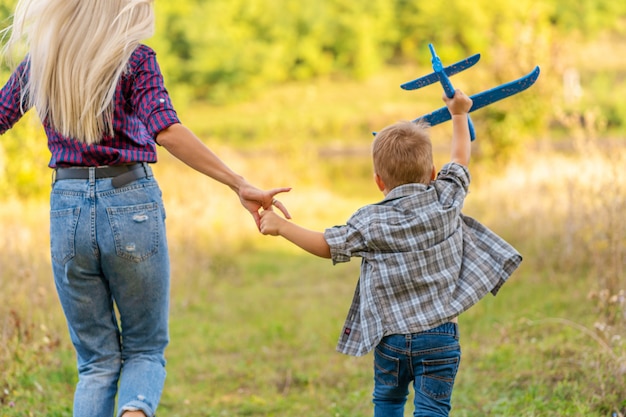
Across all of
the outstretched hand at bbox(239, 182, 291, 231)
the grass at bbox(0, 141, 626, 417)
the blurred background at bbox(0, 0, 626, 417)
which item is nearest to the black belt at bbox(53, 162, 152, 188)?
the blurred background at bbox(0, 0, 626, 417)

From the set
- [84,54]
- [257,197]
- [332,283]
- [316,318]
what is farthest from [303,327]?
[84,54]

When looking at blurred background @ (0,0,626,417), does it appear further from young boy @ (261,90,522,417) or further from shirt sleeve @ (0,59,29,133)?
young boy @ (261,90,522,417)

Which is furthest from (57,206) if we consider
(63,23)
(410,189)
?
Result: (410,189)

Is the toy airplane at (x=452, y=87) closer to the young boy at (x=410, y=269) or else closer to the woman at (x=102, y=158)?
the young boy at (x=410, y=269)

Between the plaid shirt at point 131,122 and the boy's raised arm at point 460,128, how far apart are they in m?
1.01

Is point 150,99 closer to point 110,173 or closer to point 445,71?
point 110,173

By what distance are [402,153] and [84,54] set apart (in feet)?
3.76

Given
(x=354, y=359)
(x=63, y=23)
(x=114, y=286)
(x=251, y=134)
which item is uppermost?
(x=251, y=134)

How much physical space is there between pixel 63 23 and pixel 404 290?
1491 millimetres

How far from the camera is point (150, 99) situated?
9.61 feet

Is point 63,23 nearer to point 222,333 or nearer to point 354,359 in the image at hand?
point 354,359

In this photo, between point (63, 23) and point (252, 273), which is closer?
point (63, 23)

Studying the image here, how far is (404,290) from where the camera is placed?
2855 millimetres

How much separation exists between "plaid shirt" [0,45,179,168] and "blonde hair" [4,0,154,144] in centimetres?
4
